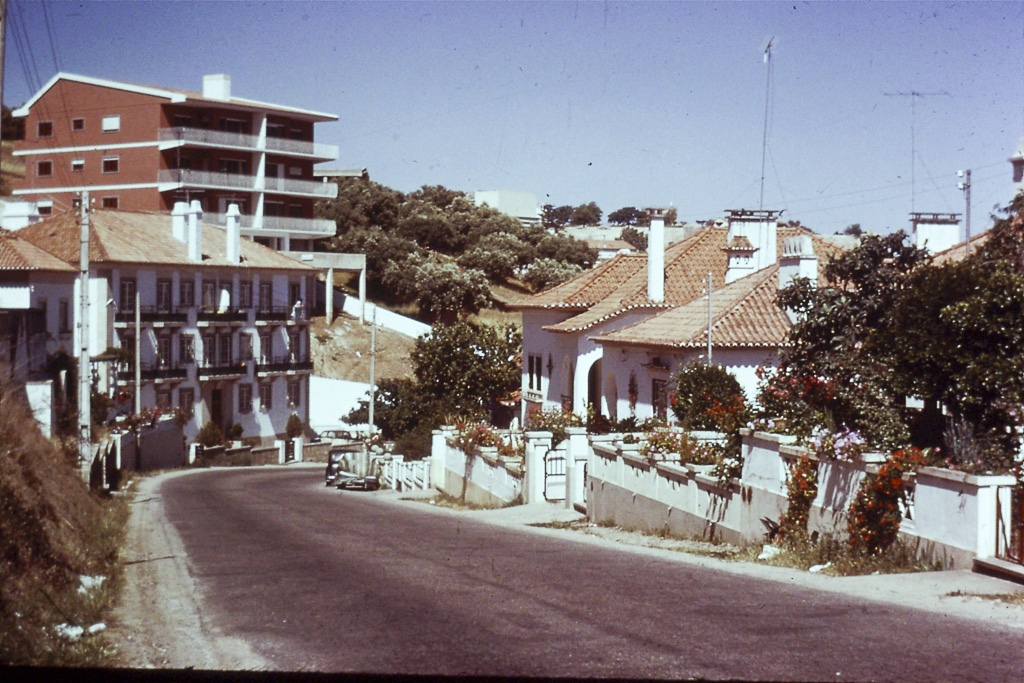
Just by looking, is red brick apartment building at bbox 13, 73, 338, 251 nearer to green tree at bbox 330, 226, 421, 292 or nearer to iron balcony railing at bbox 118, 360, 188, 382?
green tree at bbox 330, 226, 421, 292

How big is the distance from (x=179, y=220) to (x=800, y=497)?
39836mm

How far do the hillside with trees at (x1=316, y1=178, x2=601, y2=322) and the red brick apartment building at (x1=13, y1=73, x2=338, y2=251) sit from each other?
1.61 m

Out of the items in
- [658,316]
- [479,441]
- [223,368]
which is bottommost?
[479,441]

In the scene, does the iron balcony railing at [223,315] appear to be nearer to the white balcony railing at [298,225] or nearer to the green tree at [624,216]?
the white balcony railing at [298,225]

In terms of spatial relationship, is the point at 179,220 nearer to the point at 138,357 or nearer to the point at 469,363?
the point at 138,357

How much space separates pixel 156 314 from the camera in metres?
45.7

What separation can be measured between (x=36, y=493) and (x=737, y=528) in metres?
9.72

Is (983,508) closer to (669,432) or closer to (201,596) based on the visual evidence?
(201,596)

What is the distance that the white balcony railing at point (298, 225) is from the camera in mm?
43156

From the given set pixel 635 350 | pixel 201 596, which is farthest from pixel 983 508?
pixel 635 350

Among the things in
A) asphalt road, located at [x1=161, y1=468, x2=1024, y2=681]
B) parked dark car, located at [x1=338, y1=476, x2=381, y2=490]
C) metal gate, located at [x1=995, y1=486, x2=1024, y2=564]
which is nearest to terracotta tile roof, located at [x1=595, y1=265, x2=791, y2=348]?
parked dark car, located at [x1=338, y1=476, x2=381, y2=490]

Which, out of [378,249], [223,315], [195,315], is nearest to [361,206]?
[378,249]

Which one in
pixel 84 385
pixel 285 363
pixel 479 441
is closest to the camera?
pixel 84 385

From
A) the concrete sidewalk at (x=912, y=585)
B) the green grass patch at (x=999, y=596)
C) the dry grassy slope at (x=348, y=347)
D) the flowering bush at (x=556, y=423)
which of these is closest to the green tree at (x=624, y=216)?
the dry grassy slope at (x=348, y=347)
